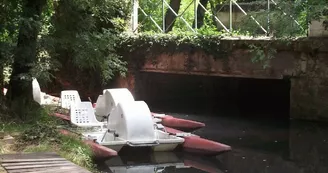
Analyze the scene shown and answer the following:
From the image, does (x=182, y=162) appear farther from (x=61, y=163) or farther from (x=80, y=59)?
(x=61, y=163)

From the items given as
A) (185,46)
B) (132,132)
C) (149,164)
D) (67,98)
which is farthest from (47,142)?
(185,46)

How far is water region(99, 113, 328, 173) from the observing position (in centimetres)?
952

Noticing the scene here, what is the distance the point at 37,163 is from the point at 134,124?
373cm

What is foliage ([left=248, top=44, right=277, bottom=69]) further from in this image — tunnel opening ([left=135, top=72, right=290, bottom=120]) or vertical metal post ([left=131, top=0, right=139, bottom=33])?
vertical metal post ([left=131, top=0, right=139, bottom=33])

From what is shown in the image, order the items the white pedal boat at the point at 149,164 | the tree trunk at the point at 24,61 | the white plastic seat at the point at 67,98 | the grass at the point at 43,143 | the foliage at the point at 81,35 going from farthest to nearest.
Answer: the white plastic seat at the point at 67,98 < the foliage at the point at 81,35 < the white pedal boat at the point at 149,164 < the tree trunk at the point at 24,61 < the grass at the point at 43,143

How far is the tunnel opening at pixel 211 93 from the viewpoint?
18.2 meters

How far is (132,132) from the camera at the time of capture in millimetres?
9727

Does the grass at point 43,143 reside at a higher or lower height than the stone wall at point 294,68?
lower

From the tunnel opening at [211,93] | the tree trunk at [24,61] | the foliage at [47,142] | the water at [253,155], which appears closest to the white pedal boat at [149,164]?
the water at [253,155]

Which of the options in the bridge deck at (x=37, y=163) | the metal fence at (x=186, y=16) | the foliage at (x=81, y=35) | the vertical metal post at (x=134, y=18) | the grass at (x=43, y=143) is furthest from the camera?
the vertical metal post at (x=134, y=18)

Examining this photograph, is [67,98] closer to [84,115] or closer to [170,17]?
[84,115]

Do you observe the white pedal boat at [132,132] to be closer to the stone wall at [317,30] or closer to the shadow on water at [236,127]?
the shadow on water at [236,127]

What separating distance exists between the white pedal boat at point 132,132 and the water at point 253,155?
28cm

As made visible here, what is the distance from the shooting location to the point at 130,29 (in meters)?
18.6
